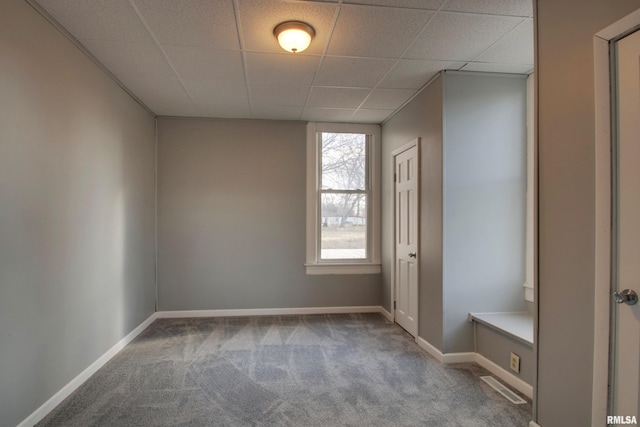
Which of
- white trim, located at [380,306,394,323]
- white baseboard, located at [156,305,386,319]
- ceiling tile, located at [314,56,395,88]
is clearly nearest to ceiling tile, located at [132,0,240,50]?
ceiling tile, located at [314,56,395,88]

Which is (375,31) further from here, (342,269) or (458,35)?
(342,269)

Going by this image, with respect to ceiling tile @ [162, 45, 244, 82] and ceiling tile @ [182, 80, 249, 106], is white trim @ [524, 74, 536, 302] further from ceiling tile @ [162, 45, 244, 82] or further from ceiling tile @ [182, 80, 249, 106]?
ceiling tile @ [182, 80, 249, 106]

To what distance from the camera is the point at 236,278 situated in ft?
14.5

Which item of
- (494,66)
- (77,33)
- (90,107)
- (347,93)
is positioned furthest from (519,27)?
(90,107)

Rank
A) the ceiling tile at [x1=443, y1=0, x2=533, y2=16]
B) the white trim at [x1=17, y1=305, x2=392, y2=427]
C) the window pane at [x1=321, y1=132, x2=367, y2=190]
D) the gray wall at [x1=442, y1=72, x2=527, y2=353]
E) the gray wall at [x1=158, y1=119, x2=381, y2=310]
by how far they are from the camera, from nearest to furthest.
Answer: the ceiling tile at [x1=443, y1=0, x2=533, y2=16]
the white trim at [x1=17, y1=305, x2=392, y2=427]
the gray wall at [x1=442, y1=72, x2=527, y2=353]
the gray wall at [x1=158, y1=119, x2=381, y2=310]
the window pane at [x1=321, y1=132, x2=367, y2=190]

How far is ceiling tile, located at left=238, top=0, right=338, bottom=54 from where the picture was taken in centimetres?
206

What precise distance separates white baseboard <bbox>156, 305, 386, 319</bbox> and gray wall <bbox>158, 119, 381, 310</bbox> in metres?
0.06

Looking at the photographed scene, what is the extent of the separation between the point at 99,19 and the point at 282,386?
111 inches

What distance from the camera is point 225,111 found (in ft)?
13.6

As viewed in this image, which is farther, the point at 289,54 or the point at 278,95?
the point at 278,95

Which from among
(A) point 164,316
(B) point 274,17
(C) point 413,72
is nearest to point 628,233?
(C) point 413,72

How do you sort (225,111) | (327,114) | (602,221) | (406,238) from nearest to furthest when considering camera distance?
(602,221) < (406,238) < (225,111) < (327,114)

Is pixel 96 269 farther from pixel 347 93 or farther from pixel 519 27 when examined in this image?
pixel 519 27

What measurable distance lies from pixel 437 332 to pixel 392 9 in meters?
2.58
